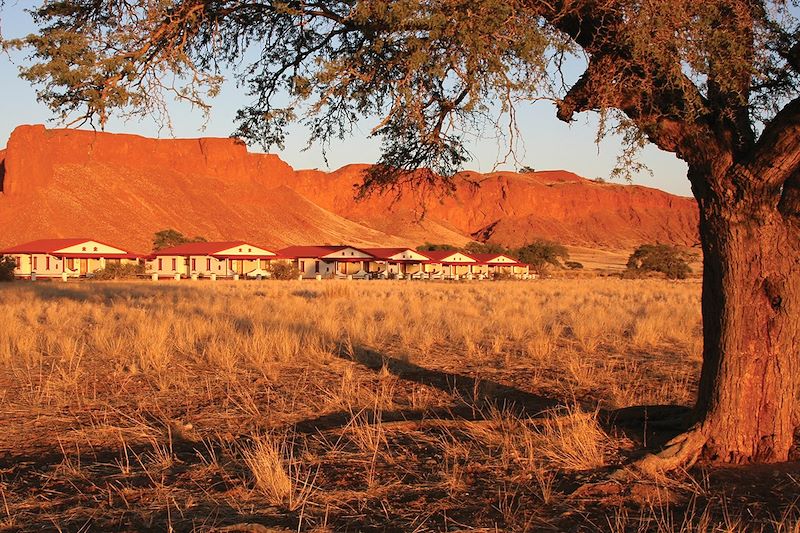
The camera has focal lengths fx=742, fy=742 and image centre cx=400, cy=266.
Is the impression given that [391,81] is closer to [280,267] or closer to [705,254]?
[705,254]

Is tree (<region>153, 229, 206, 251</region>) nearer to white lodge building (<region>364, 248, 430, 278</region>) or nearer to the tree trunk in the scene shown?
white lodge building (<region>364, 248, 430, 278</region>)

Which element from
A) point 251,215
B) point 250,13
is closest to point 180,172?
point 251,215

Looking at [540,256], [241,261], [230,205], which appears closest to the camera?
[241,261]

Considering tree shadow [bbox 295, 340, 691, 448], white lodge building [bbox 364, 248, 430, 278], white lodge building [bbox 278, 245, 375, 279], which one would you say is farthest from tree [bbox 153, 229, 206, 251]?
tree shadow [bbox 295, 340, 691, 448]

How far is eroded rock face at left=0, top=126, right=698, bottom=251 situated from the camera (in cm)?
9950

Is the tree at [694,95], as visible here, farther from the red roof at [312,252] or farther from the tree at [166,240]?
the tree at [166,240]

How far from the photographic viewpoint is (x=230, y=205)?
12525 cm

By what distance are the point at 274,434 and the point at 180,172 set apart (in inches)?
5153

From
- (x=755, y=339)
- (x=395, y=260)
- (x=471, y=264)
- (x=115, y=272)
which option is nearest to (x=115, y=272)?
(x=115, y=272)

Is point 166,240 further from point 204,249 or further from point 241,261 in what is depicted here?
point 241,261

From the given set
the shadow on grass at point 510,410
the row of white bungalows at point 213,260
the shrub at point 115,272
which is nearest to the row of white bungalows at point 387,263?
the row of white bungalows at point 213,260

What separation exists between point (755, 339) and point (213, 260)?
7284cm

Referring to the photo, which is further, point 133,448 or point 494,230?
point 494,230

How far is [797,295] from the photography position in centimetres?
560
